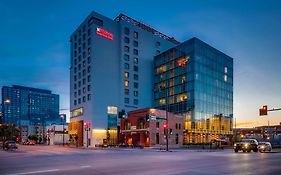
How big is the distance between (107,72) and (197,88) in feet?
98.3

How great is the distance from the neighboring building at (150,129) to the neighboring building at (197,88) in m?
8.27

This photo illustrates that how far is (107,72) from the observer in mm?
97875

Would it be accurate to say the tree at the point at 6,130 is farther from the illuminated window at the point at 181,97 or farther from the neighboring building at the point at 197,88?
the illuminated window at the point at 181,97

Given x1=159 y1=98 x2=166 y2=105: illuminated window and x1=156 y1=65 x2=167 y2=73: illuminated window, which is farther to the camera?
x1=156 y1=65 x2=167 y2=73: illuminated window

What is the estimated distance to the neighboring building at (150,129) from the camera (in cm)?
7344

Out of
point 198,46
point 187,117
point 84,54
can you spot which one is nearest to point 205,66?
point 198,46

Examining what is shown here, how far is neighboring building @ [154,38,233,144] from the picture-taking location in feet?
299

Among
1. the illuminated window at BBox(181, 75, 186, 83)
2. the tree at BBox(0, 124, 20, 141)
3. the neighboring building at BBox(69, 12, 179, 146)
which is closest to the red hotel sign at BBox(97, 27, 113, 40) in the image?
the neighboring building at BBox(69, 12, 179, 146)

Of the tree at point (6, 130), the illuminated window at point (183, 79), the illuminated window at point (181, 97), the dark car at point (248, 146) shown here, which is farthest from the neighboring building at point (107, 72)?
the dark car at point (248, 146)

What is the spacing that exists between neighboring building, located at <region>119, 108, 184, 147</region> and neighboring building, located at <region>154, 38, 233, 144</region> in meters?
8.27

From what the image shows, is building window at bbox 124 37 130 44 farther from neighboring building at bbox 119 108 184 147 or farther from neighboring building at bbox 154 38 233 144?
neighboring building at bbox 119 108 184 147

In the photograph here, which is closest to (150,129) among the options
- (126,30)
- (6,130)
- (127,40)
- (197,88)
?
(197,88)

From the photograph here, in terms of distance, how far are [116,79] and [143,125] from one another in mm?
29127

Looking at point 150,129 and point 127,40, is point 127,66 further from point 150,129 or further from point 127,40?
point 150,129
